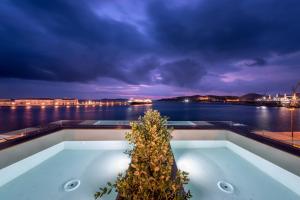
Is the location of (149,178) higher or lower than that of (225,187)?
higher

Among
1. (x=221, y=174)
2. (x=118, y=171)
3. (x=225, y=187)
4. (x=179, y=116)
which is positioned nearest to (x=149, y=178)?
(x=225, y=187)

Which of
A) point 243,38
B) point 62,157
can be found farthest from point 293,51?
point 62,157

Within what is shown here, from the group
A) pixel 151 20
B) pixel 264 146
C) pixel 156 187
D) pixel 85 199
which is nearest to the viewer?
pixel 156 187

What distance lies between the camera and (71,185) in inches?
120

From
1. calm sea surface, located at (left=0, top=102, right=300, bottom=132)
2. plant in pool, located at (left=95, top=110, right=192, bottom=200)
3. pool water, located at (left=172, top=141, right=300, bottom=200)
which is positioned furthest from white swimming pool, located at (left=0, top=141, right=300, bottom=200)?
calm sea surface, located at (left=0, top=102, right=300, bottom=132)

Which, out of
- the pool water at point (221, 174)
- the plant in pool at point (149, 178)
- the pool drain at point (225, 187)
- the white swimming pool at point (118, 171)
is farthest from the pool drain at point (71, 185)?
the pool drain at point (225, 187)

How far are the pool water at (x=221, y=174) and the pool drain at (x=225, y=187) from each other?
5 centimetres

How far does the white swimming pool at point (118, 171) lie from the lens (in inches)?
110

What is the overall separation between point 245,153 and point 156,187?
3990 millimetres

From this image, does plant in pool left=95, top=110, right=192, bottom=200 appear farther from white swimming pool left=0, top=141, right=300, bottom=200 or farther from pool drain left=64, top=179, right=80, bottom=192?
pool drain left=64, top=179, right=80, bottom=192

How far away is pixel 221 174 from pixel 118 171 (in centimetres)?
226

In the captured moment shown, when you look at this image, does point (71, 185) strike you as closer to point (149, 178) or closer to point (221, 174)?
point (149, 178)

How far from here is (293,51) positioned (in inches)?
761

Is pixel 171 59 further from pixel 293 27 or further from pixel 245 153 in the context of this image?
pixel 245 153
